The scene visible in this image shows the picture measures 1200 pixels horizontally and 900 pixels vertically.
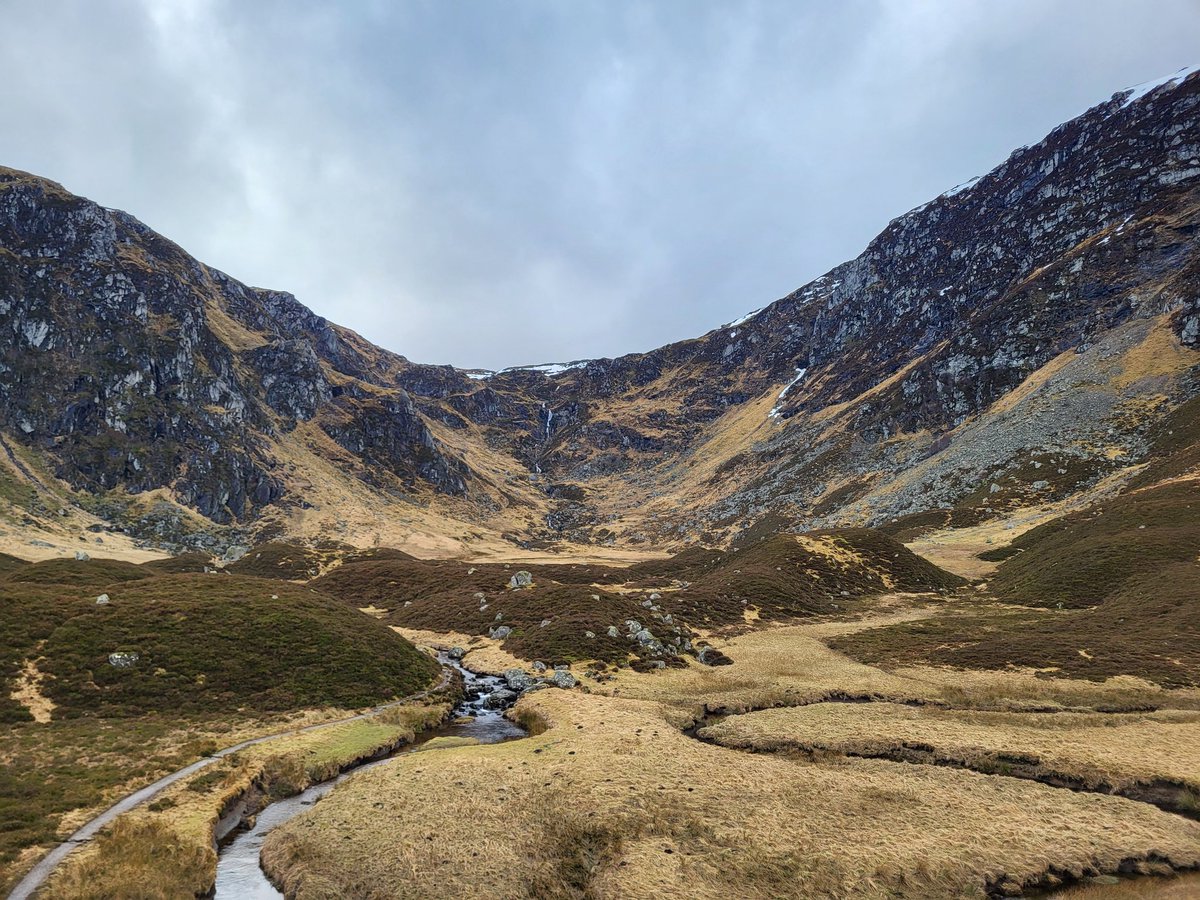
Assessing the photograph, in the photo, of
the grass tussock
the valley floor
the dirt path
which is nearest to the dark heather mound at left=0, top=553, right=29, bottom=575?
the dirt path

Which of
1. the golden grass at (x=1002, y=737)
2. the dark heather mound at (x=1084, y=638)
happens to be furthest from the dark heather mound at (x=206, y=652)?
the dark heather mound at (x=1084, y=638)

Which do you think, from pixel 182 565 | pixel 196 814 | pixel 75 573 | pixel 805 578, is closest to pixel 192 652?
pixel 196 814

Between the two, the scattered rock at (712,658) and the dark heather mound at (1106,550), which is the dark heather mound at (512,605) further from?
the dark heather mound at (1106,550)

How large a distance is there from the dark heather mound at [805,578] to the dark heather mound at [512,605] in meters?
10.6

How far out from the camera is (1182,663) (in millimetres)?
39656

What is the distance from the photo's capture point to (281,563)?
378 ft

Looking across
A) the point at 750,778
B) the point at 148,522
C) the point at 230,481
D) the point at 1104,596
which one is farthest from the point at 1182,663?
the point at 230,481

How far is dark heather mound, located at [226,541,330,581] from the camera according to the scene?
111 m

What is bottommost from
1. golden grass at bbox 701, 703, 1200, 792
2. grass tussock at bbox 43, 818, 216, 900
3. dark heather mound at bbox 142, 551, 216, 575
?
golden grass at bbox 701, 703, 1200, 792

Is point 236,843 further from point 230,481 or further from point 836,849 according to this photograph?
point 230,481

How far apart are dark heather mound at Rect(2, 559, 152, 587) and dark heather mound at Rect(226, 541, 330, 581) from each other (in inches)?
1328

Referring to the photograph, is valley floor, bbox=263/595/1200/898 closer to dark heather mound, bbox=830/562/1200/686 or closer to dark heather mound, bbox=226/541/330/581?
dark heather mound, bbox=830/562/1200/686

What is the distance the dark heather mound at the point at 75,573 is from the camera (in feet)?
210

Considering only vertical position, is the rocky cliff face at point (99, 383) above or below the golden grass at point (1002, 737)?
above
